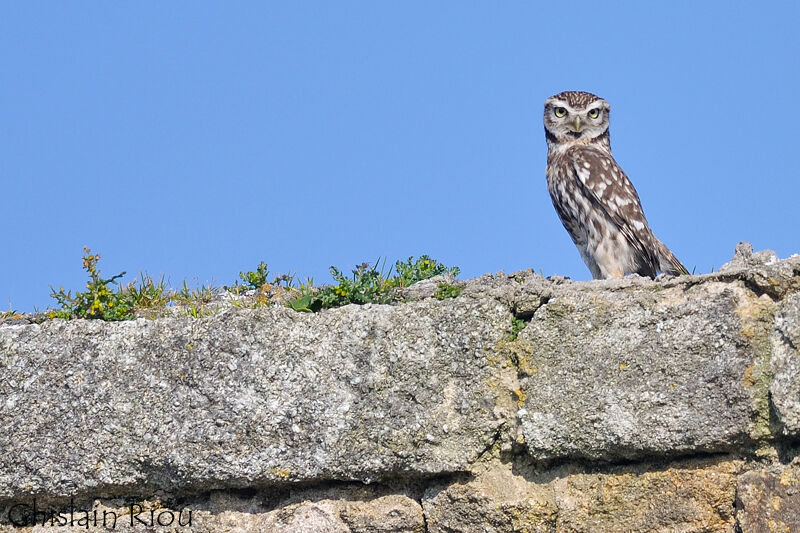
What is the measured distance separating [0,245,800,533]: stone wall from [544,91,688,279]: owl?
3.01 metres

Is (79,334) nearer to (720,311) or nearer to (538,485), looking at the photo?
(538,485)

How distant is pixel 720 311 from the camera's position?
4195 millimetres

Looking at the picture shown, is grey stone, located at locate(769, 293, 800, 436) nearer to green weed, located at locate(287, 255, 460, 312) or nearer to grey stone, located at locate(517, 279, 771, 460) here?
grey stone, located at locate(517, 279, 771, 460)

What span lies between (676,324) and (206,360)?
2141mm

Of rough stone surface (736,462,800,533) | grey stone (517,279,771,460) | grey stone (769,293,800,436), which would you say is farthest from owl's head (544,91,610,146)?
rough stone surface (736,462,800,533)

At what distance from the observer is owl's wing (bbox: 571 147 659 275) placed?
7.79 metres

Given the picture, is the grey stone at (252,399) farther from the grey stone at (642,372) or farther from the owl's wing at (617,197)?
the owl's wing at (617,197)

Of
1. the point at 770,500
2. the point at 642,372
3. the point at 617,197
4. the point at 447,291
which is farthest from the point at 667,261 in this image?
the point at 770,500

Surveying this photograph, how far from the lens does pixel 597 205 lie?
7.96m

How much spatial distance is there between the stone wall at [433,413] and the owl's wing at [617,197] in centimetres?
300

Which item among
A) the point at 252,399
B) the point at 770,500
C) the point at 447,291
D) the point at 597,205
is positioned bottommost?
the point at 770,500

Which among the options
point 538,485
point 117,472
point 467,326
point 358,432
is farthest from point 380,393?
point 117,472

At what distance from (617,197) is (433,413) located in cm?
402

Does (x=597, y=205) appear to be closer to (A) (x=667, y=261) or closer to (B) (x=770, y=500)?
(A) (x=667, y=261)
